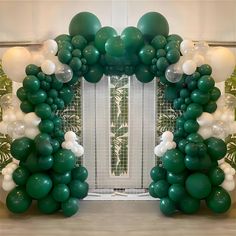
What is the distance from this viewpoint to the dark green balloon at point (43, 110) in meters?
2.54

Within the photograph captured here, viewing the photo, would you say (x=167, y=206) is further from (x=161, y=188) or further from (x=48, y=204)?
(x=48, y=204)

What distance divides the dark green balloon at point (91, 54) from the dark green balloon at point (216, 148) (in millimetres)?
930

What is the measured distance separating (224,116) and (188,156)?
37cm

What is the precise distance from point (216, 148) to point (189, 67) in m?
0.56

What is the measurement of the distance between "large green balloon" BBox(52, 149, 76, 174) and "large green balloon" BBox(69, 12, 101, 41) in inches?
31.0


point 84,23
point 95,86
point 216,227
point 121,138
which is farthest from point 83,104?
point 216,227

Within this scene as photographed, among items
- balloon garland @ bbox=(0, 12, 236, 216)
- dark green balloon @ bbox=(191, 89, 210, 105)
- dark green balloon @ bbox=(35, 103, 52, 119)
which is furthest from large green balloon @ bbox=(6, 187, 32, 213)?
dark green balloon @ bbox=(191, 89, 210, 105)

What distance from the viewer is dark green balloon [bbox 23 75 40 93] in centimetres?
248

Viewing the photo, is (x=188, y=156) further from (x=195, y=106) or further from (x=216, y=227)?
(x=216, y=227)

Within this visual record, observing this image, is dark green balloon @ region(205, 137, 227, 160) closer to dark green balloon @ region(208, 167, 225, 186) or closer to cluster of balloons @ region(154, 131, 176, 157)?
dark green balloon @ region(208, 167, 225, 186)

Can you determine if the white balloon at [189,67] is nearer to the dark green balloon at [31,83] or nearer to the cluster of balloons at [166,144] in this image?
the cluster of balloons at [166,144]

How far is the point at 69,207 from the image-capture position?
2631mm

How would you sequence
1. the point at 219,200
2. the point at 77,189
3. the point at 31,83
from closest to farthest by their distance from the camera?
A: the point at 31,83 → the point at 219,200 → the point at 77,189

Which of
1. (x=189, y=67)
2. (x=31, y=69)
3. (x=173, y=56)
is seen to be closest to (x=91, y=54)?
(x=31, y=69)
